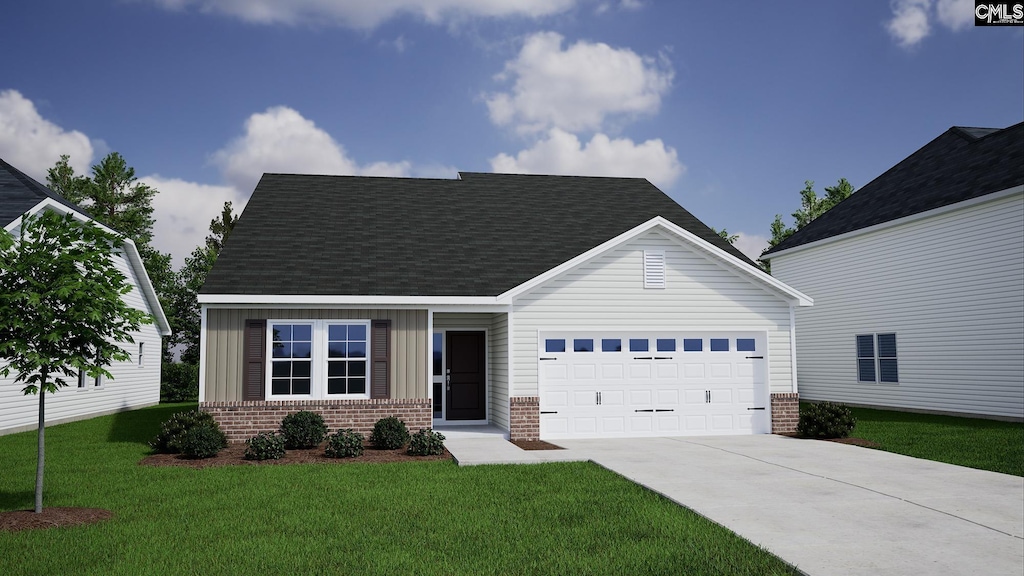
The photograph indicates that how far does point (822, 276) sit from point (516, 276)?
13685 mm

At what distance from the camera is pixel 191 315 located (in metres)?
41.8

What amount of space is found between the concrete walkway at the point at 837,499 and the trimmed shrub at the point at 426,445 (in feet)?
1.08

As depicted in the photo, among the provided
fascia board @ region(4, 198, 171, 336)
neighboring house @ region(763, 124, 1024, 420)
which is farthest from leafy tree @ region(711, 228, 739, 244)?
fascia board @ region(4, 198, 171, 336)

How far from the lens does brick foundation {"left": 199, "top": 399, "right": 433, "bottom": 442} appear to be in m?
15.3

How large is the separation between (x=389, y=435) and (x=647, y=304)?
644 centimetres

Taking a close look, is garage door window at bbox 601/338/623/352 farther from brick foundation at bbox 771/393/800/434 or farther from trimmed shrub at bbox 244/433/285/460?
trimmed shrub at bbox 244/433/285/460

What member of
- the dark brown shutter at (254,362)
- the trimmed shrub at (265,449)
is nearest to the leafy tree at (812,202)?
the dark brown shutter at (254,362)

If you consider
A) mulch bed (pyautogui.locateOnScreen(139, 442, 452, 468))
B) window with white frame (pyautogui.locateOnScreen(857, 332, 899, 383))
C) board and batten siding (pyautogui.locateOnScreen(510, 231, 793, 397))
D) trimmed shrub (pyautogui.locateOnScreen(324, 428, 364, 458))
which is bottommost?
mulch bed (pyautogui.locateOnScreen(139, 442, 452, 468))

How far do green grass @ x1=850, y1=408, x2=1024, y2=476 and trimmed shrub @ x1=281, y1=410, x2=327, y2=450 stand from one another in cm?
1121

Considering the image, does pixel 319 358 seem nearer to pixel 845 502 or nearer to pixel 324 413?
pixel 324 413

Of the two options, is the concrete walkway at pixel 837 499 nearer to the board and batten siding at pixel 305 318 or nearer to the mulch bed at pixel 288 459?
the mulch bed at pixel 288 459

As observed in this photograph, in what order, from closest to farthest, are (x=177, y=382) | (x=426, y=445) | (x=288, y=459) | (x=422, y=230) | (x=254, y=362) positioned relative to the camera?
1. (x=288, y=459)
2. (x=426, y=445)
3. (x=254, y=362)
4. (x=422, y=230)
5. (x=177, y=382)

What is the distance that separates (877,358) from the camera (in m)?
23.4

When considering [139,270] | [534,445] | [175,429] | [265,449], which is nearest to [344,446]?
[265,449]
